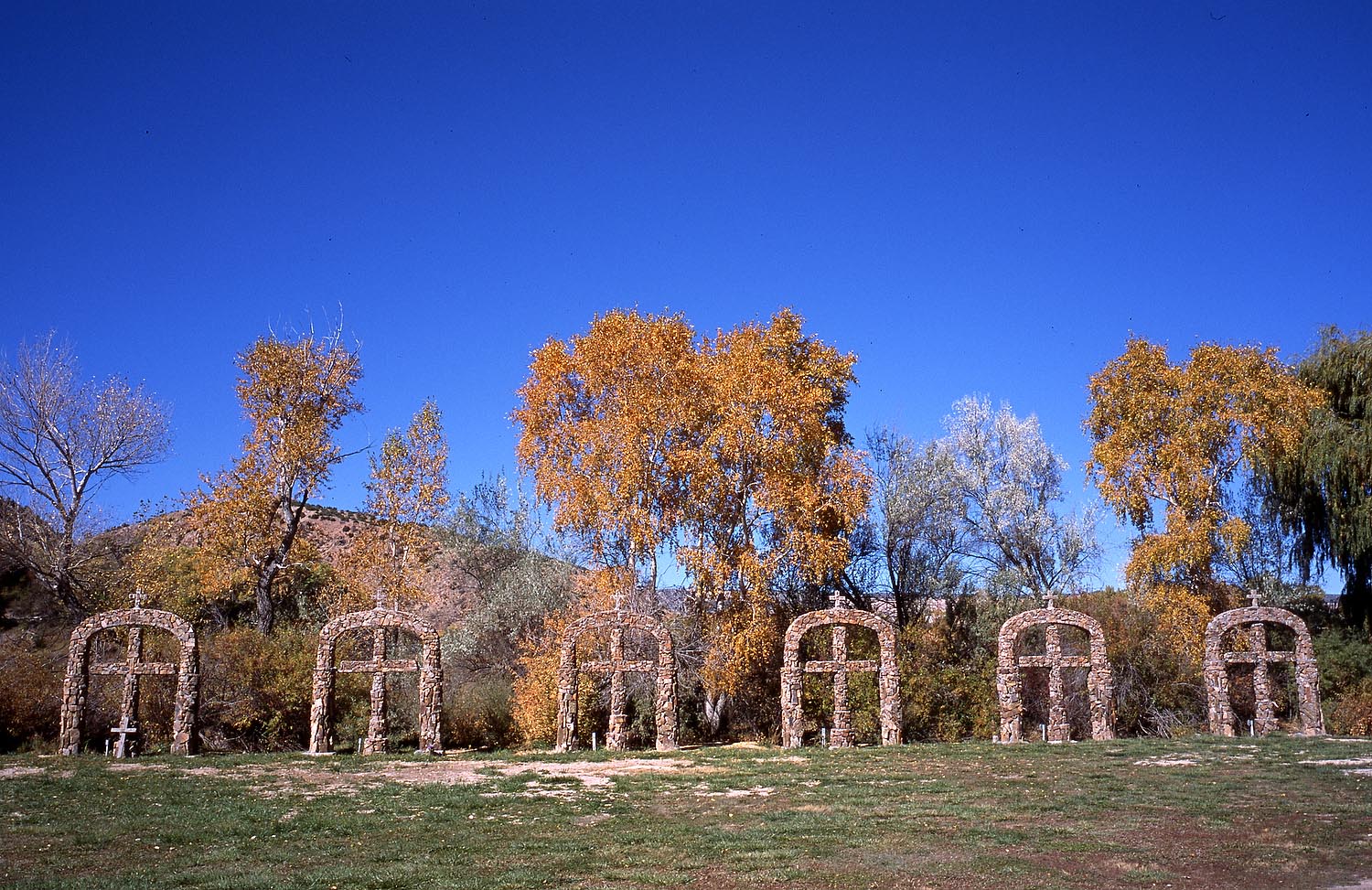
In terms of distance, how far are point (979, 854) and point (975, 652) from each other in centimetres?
2258

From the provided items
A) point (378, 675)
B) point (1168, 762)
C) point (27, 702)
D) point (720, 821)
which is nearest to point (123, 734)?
point (27, 702)

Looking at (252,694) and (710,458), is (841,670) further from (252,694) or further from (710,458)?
(252,694)

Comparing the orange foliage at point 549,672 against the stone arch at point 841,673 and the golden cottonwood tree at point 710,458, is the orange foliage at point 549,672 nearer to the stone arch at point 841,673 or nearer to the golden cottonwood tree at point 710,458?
the golden cottonwood tree at point 710,458

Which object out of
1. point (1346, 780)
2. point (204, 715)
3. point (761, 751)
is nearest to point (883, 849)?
point (1346, 780)

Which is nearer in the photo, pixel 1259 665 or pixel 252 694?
pixel 1259 665

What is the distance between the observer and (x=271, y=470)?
3603 centimetres

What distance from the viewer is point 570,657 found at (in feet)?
91.5

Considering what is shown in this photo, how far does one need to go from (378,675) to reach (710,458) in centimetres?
1186

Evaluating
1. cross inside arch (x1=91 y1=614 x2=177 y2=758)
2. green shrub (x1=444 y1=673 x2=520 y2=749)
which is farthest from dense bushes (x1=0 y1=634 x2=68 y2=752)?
green shrub (x1=444 y1=673 x2=520 y2=749)

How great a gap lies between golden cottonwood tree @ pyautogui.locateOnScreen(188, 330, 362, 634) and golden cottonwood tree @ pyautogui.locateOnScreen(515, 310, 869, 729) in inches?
341

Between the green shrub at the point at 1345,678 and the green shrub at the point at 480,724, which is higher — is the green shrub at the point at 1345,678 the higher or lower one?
the higher one

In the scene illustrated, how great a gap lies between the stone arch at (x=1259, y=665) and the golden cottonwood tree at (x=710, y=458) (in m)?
11.0

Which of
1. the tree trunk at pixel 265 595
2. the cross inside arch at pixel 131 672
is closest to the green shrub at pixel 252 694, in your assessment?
the cross inside arch at pixel 131 672

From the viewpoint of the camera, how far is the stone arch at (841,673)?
27891mm
